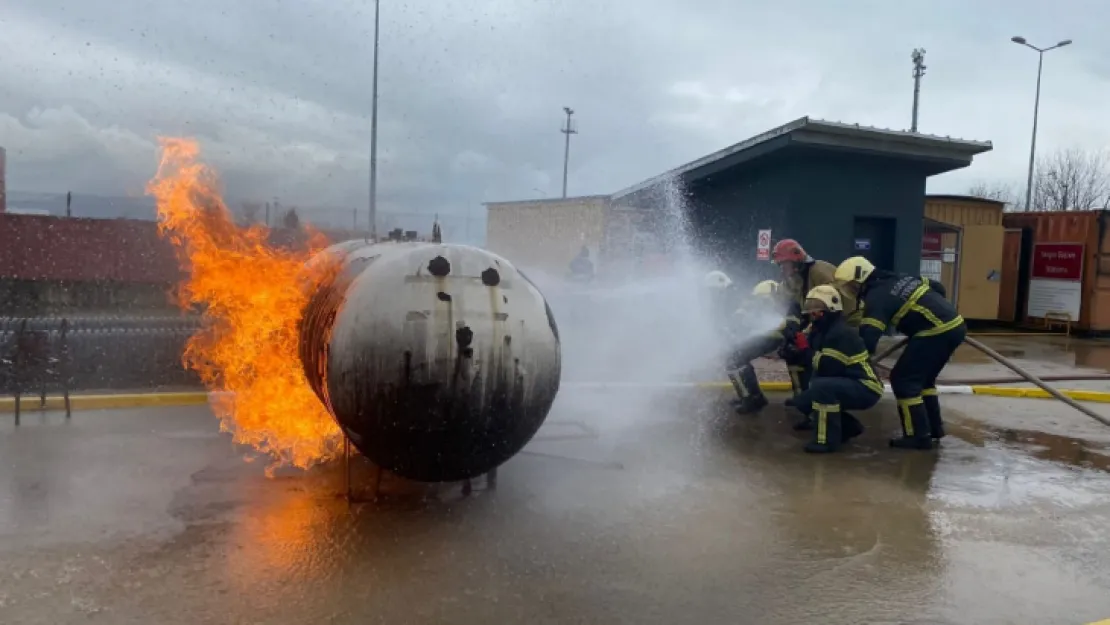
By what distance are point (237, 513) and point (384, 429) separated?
1.33 meters

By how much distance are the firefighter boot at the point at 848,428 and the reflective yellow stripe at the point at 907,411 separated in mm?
395

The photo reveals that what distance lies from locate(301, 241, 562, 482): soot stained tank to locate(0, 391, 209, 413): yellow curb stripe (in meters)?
3.77

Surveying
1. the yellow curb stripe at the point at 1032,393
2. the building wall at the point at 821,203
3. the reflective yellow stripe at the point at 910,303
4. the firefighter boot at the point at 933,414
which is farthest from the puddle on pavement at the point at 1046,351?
the reflective yellow stripe at the point at 910,303

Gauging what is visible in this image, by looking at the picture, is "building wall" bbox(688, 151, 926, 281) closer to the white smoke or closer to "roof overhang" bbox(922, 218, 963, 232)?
the white smoke

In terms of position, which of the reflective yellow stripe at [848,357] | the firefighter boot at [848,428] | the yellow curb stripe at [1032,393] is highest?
the reflective yellow stripe at [848,357]

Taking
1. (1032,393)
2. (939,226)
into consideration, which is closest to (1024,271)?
(939,226)

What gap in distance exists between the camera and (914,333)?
676 cm

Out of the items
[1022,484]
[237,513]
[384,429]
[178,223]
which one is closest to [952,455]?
[1022,484]

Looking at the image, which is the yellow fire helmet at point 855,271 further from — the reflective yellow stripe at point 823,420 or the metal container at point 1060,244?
the metal container at point 1060,244

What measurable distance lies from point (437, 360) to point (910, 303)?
4599 millimetres

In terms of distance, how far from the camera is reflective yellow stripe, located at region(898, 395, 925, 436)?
669cm

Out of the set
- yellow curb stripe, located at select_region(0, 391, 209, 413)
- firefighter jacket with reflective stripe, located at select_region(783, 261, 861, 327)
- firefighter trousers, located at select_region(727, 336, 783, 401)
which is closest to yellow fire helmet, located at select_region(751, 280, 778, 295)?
firefighter jacket with reflective stripe, located at select_region(783, 261, 861, 327)

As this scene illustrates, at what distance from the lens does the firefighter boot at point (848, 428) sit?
697 centimetres

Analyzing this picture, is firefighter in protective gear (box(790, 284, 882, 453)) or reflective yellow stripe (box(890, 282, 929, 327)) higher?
reflective yellow stripe (box(890, 282, 929, 327))
